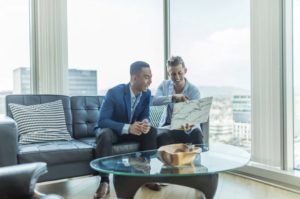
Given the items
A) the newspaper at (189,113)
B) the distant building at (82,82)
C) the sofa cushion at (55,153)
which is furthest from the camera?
the distant building at (82,82)

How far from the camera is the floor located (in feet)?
7.67

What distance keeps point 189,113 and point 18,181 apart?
1225 millimetres

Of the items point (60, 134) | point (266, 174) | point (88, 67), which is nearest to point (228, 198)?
point (266, 174)

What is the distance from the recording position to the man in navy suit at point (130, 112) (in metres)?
2.39

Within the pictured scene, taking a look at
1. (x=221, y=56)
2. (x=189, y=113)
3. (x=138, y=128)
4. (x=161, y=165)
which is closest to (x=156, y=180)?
(x=161, y=165)

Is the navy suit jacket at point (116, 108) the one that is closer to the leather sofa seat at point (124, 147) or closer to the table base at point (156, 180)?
the leather sofa seat at point (124, 147)

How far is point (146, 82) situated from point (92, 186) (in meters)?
1.03

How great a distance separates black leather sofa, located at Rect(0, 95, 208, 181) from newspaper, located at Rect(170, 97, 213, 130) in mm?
602

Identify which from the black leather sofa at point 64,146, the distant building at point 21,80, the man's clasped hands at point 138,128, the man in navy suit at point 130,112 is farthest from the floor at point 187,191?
the distant building at point 21,80

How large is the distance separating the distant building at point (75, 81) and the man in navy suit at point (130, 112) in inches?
49.3

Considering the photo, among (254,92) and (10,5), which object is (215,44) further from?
(10,5)

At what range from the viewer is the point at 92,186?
2.65 metres

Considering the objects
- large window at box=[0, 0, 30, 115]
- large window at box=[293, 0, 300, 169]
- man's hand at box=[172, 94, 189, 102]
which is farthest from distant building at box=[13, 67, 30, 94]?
large window at box=[293, 0, 300, 169]

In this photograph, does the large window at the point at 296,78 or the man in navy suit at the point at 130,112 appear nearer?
the man in navy suit at the point at 130,112
